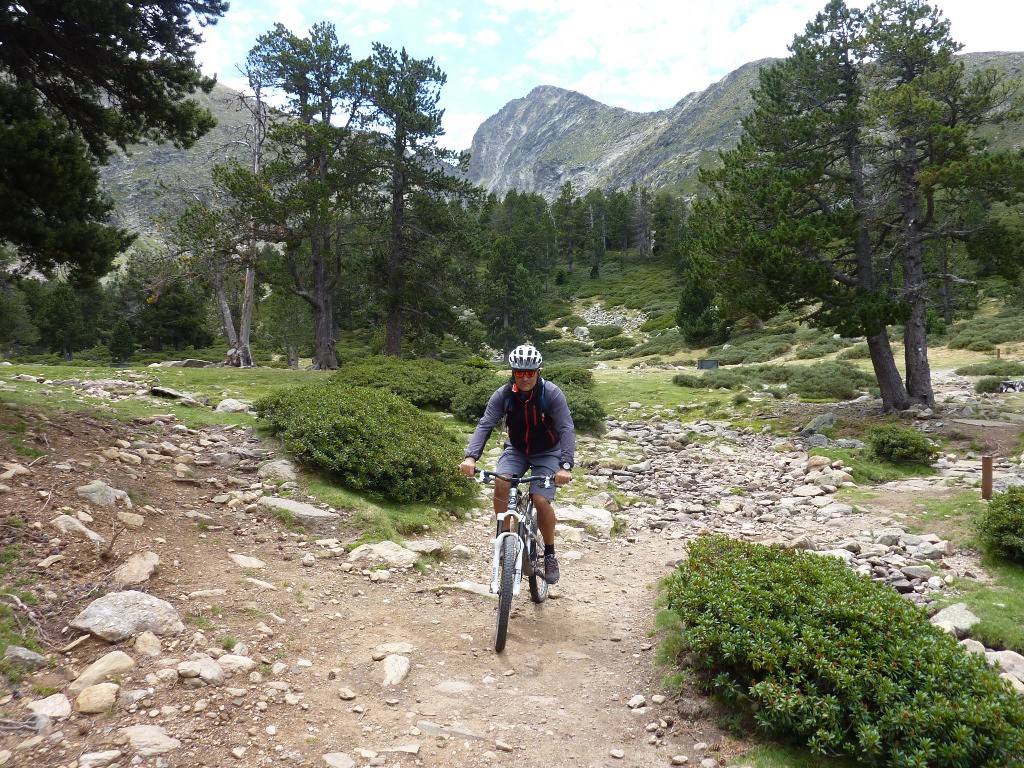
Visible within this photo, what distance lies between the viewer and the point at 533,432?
5.93m

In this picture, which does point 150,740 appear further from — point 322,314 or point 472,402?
point 322,314

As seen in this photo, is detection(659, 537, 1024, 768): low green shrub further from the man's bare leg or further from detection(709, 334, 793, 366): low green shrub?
detection(709, 334, 793, 366): low green shrub

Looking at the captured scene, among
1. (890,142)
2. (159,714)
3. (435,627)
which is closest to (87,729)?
(159,714)

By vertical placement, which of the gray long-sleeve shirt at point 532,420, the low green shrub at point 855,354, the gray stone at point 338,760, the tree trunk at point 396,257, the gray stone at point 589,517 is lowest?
the gray stone at point 589,517

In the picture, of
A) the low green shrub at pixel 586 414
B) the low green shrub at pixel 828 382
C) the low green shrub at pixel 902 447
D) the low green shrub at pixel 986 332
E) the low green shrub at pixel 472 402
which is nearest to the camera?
the low green shrub at pixel 902 447

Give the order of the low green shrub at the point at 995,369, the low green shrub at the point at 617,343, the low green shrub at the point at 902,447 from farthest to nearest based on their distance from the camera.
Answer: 1. the low green shrub at the point at 617,343
2. the low green shrub at the point at 995,369
3. the low green shrub at the point at 902,447

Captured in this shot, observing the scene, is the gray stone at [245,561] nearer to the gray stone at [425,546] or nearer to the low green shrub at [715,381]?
the gray stone at [425,546]

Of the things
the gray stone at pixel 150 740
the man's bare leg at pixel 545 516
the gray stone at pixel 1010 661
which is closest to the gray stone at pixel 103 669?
the gray stone at pixel 150 740

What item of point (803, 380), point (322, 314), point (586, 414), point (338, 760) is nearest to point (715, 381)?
point (803, 380)

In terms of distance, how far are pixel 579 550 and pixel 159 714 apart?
5756 mm

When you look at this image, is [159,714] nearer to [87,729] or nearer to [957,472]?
[87,729]

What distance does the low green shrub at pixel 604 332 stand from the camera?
57906 mm

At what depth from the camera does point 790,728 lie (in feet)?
11.7

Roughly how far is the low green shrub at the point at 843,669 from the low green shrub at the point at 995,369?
81.6ft
